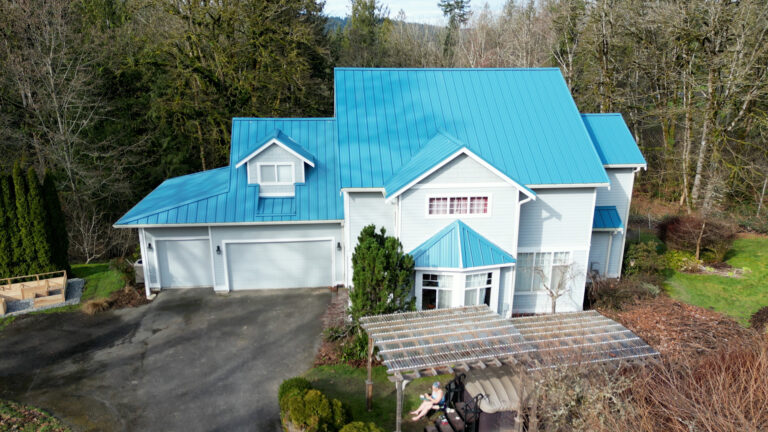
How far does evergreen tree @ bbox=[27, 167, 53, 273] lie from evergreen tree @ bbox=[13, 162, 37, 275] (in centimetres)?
8

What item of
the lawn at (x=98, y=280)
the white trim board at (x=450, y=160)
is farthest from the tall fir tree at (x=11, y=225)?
the white trim board at (x=450, y=160)

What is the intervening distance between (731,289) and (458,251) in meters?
12.7

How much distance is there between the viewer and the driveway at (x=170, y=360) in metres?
12.4

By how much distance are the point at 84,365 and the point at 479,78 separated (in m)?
16.8

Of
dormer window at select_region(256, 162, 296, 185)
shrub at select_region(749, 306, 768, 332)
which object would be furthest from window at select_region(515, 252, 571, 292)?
dormer window at select_region(256, 162, 296, 185)

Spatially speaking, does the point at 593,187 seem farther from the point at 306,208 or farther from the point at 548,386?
the point at 306,208

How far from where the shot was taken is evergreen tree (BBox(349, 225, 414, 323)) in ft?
46.5

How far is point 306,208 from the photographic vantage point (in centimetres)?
1892

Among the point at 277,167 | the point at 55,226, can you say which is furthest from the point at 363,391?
the point at 55,226

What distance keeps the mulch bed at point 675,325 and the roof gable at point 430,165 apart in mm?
5840

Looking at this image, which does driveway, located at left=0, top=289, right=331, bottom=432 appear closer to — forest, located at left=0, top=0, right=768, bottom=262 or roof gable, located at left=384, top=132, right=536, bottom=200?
roof gable, located at left=384, top=132, right=536, bottom=200

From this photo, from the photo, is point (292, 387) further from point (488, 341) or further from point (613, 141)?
point (613, 141)

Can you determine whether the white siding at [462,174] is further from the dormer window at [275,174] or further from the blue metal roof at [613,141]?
the dormer window at [275,174]

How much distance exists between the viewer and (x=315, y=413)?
34.3 feet
